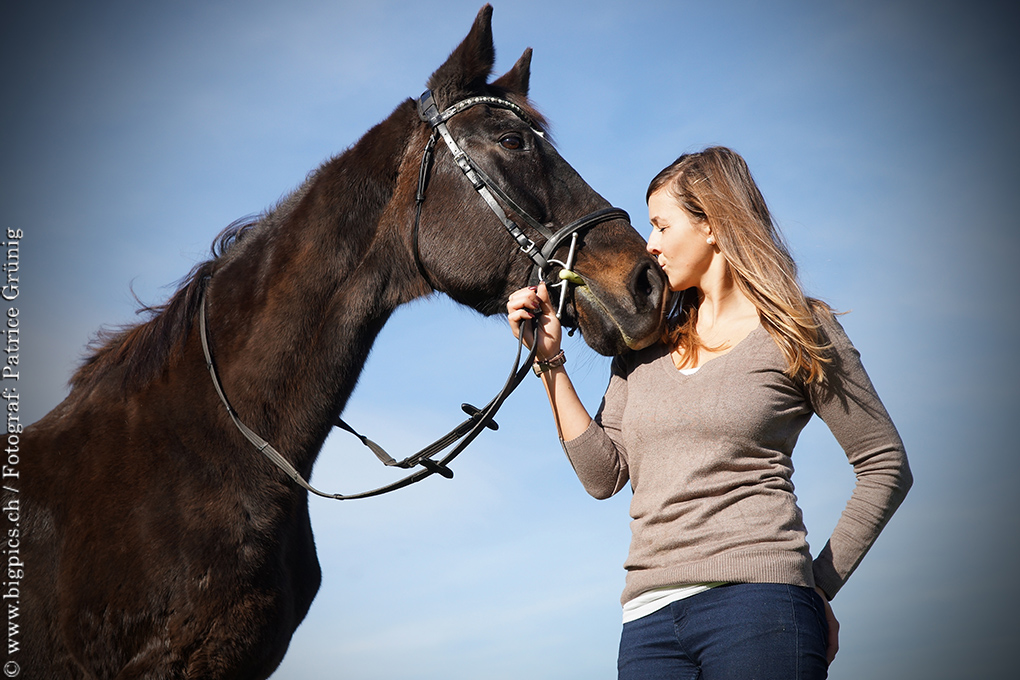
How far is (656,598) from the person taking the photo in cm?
208

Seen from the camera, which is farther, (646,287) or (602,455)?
(646,287)

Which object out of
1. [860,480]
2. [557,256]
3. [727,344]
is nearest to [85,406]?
[557,256]

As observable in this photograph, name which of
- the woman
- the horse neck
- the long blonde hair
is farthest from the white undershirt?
the horse neck

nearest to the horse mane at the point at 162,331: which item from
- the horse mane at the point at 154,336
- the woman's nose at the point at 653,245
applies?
the horse mane at the point at 154,336

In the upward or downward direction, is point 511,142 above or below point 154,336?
above

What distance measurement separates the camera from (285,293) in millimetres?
2783

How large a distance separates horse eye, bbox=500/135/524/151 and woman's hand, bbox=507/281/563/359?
2.48 ft

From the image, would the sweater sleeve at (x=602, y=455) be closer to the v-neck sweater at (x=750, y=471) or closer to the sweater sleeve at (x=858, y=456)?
the v-neck sweater at (x=750, y=471)

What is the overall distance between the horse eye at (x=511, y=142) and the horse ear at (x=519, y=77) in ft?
1.51

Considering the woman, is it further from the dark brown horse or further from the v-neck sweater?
the dark brown horse

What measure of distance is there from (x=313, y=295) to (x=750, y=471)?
1.70 m

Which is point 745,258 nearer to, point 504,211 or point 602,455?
point 602,455

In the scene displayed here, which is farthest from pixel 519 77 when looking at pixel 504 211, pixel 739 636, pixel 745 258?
pixel 739 636

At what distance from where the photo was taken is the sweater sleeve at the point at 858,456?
6.81 ft
